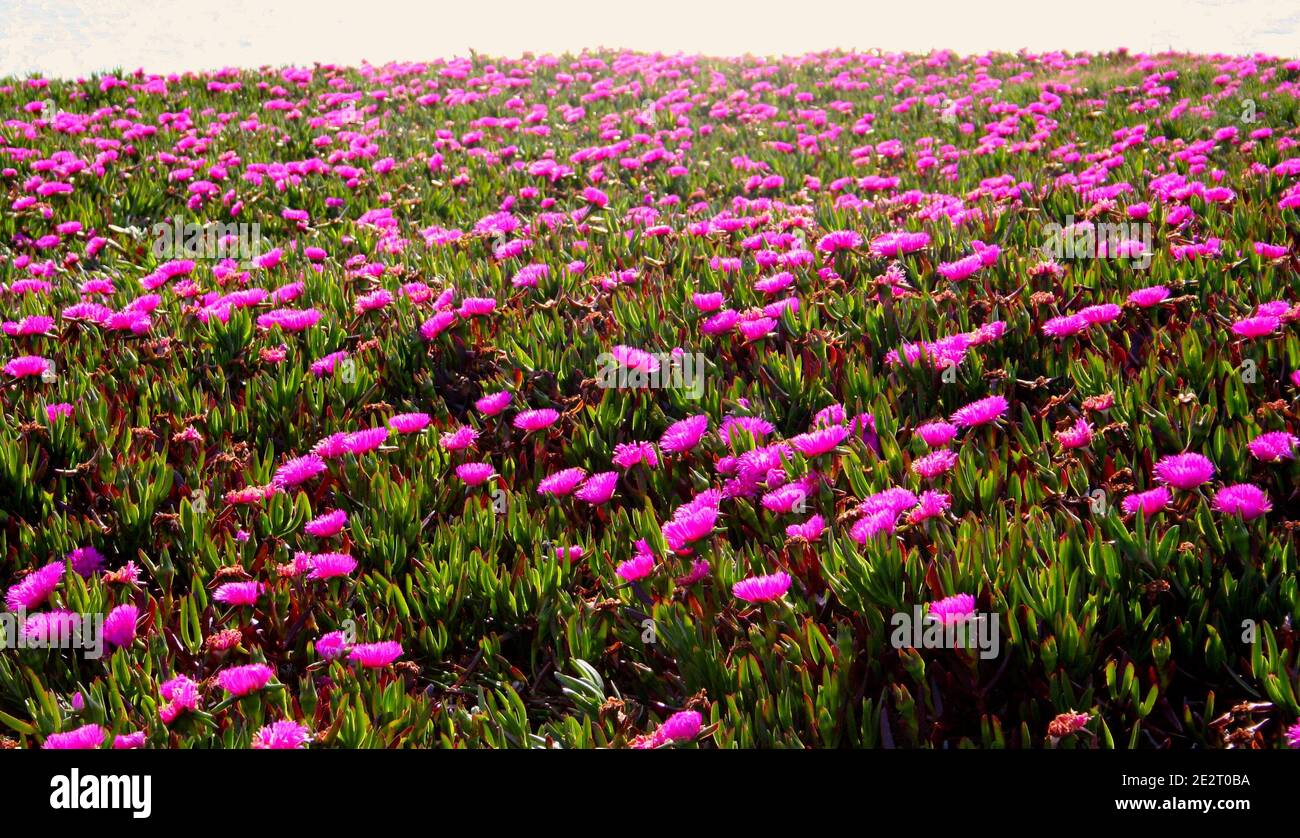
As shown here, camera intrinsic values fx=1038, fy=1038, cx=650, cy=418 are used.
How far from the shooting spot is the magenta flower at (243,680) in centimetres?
215

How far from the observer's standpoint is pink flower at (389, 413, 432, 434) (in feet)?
11.4

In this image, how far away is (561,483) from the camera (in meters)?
3.05

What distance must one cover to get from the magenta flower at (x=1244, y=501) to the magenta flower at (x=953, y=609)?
64 cm

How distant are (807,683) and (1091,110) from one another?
324 inches

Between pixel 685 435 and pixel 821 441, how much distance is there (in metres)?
0.46

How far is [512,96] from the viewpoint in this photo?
1218 centimetres

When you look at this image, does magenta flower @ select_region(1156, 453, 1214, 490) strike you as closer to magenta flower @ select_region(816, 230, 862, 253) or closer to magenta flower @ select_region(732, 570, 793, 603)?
magenta flower @ select_region(732, 570, 793, 603)

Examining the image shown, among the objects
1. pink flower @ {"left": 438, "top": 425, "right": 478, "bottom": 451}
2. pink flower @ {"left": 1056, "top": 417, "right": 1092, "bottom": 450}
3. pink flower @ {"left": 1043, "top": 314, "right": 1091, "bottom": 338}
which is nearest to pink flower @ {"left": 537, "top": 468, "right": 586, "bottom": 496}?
pink flower @ {"left": 438, "top": 425, "right": 478, "bottom": 451}

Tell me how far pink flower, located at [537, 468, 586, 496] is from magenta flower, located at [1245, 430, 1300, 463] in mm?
1771

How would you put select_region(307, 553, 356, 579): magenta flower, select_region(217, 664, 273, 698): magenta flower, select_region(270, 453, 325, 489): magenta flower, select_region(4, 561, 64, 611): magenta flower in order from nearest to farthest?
select_region(217, 664, 273, 698): magenta flower
select_region(4, 561, 64, 611): magenta flower
select_region(307, 553, 356, 579): magenta flower
select_region(270, 453, 325, 489): magenta flower

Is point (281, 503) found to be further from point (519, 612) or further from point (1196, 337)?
point (1196, 337)

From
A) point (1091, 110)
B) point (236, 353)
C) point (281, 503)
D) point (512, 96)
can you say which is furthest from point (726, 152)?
point (281, 503)

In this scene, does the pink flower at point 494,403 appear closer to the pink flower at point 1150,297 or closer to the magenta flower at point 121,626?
the magenta flower at point 121,626

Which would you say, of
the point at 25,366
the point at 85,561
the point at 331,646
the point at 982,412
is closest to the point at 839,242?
the point at 982,412
